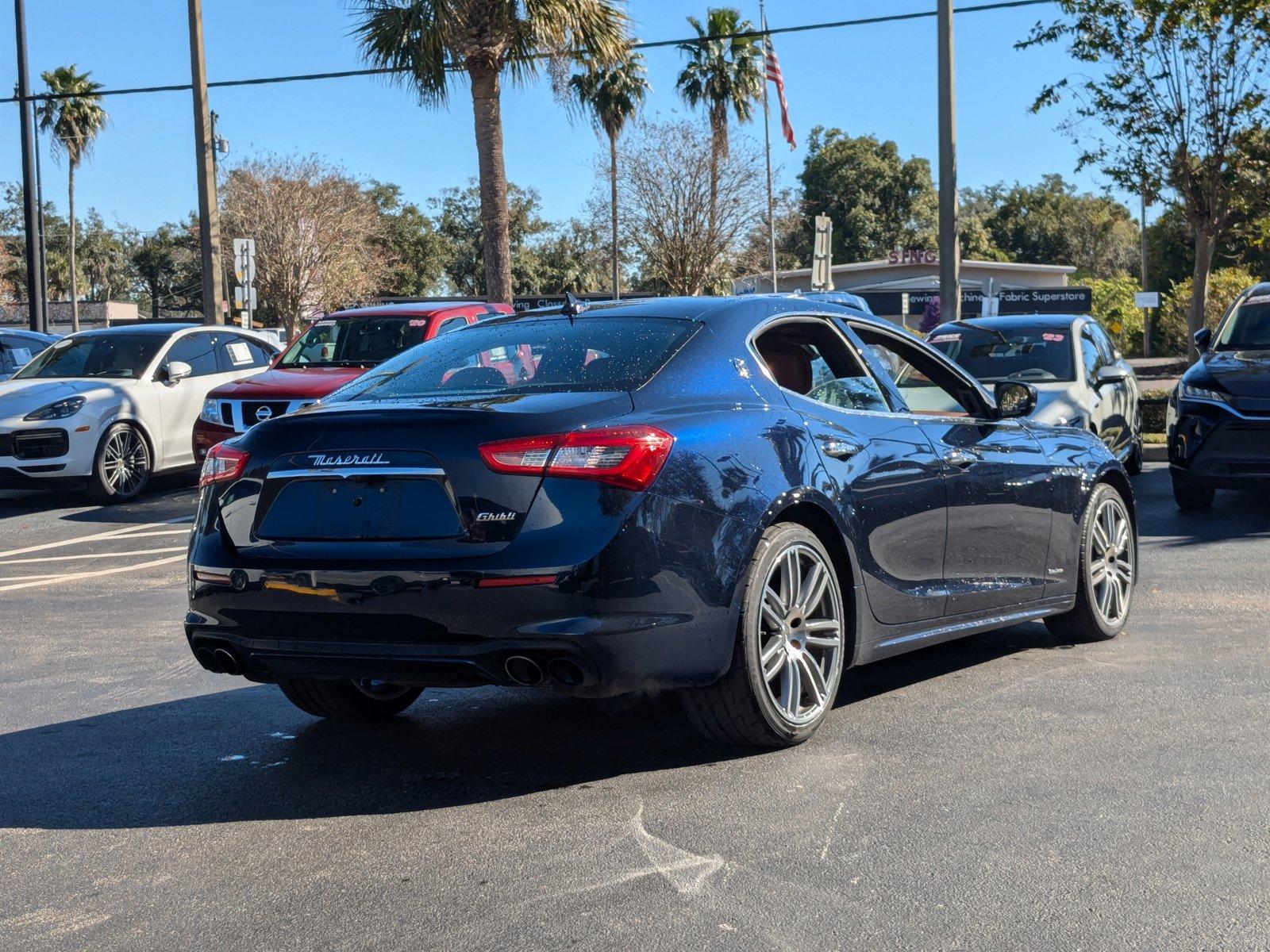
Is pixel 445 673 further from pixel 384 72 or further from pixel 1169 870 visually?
pixel 384 72

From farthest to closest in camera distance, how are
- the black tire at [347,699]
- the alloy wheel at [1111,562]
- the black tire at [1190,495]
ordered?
the black tire at [1190,495] < the alloy wheel at [1111,562] < the black tire at [347,699]

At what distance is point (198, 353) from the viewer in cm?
1598

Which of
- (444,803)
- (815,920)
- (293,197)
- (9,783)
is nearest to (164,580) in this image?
(9,783)

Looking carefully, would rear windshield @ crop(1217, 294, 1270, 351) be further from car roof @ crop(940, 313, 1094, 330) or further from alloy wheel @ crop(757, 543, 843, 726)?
alloy wheel @ crop(757, 543, 843, 726)

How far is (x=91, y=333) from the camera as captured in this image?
15.7 meters

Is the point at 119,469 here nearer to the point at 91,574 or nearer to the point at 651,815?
the point at 91,574

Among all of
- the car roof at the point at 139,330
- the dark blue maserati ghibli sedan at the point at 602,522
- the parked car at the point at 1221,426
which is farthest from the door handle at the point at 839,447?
the car roof at the point at 139,330

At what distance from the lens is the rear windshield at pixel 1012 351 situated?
12734mm

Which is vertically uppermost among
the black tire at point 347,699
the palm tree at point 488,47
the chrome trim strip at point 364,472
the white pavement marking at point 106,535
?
the palm tree at point 488,47

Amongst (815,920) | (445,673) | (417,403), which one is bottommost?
(815,920)

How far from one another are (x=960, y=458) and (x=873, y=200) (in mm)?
73411

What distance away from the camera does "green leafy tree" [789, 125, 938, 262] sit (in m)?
76.5

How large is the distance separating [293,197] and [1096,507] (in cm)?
5485

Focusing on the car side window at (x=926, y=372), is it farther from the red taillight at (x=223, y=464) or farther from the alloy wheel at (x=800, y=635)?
the red taillight at (x=223, y=464)
